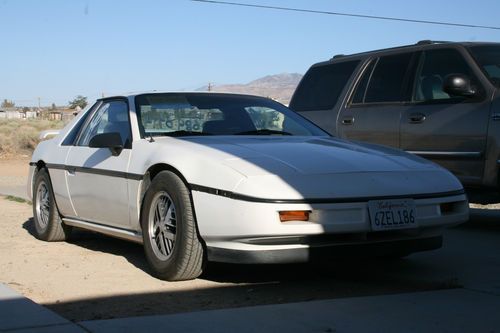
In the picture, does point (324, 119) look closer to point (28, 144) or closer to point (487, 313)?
point (487, 313)

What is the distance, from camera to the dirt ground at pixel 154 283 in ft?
15.3

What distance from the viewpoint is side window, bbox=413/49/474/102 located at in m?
7.51

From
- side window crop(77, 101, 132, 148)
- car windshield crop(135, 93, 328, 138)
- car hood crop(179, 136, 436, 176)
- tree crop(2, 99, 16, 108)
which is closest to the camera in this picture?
car hood crop(179, 136, 436, 176)

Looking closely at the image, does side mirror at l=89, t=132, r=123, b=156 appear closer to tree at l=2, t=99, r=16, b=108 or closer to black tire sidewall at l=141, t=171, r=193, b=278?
black tire sidewall at l=141, t=171, r=193, b=278

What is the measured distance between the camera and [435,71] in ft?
25.3

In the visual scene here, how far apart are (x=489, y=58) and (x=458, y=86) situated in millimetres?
787

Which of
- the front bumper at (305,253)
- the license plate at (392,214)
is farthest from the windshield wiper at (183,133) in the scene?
the license plate at (392,214)

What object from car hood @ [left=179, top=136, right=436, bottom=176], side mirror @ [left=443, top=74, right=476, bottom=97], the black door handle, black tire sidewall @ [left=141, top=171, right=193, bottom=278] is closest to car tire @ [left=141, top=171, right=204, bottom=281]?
black tire sidewall @ [left=141, top=171, right=193, bottom=278]

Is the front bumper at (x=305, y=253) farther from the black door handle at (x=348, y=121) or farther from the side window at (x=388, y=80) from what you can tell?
the black door handle at (x=348, y=121)

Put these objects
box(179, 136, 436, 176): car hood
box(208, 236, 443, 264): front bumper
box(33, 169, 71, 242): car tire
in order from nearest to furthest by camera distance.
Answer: box(208, 236, 443, 264): front bumper
box(179, 136, 436, 176): car hood
box(33, 169, 71, 242): car tire

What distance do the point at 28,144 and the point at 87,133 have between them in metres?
30.1

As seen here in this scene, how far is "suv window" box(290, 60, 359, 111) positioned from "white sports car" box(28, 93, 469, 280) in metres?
2.22

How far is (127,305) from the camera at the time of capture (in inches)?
182

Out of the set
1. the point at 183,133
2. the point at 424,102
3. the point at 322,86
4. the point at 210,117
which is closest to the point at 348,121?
the point at 322,86
